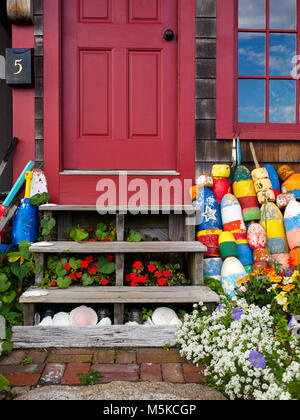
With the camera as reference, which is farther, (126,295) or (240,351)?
(126,295)

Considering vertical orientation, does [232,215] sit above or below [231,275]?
above

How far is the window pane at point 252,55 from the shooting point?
3270 millimetres

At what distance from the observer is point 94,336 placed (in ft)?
7.14

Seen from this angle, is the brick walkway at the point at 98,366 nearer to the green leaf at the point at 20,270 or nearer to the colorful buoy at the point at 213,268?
the green leaf at the point at 20,270

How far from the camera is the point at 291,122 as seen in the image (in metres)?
3.30

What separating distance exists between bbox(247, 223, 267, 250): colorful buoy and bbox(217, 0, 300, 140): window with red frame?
884mm

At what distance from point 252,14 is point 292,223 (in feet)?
6.05

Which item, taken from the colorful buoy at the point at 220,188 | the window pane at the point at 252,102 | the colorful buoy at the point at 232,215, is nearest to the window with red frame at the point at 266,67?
the window pane at the point at 252,102

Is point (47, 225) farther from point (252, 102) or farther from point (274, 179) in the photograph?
point (252, 102)

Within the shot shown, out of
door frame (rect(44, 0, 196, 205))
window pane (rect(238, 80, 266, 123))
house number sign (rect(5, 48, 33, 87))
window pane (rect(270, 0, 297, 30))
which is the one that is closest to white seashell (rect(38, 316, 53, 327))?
door frame (rect(44, 0, 196, 205))

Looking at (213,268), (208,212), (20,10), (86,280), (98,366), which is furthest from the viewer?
(20,10)

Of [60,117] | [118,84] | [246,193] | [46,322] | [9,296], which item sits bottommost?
[46,322]

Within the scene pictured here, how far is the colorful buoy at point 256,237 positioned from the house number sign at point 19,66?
2.08 m

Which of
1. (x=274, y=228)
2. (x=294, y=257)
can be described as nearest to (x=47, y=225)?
(x=274, y=228)
